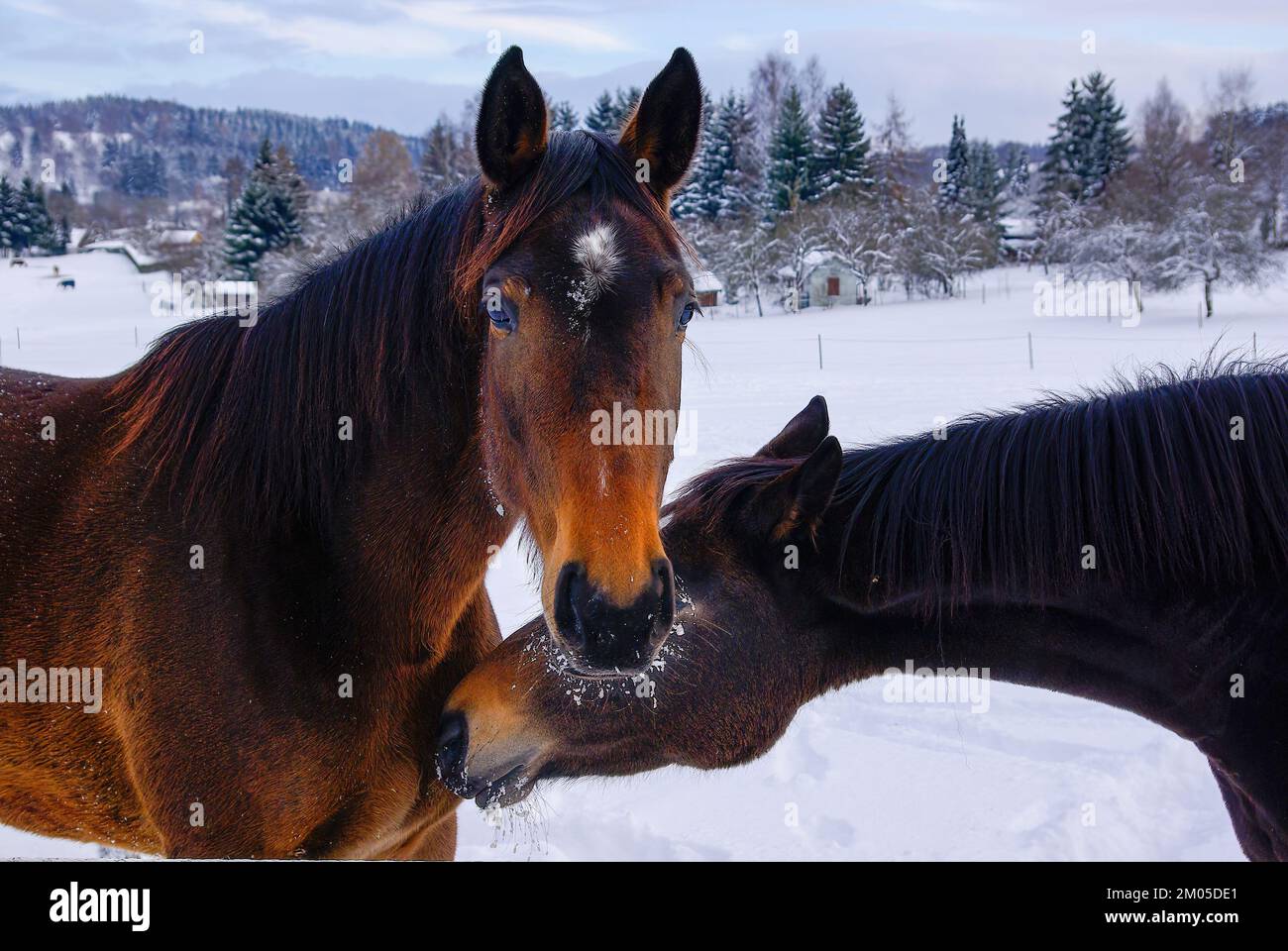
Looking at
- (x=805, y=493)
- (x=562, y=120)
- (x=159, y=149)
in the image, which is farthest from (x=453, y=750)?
(x=159, y=149)

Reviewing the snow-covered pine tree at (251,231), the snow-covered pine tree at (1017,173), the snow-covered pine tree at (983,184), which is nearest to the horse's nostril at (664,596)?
the snow-covered pine tree at (251,231)

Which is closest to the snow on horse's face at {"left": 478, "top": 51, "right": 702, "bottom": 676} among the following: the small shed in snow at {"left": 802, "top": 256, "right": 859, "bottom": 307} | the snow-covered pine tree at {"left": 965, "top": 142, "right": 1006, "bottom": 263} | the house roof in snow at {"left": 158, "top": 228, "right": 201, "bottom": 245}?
the small shed in snow at {"left": 802, "top": 256, "right": 859, "bottom": 307}

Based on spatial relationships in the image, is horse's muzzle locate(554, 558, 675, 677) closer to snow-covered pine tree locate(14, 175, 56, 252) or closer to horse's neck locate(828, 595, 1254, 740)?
horse's neck locate(828, 595, 1254, 740)

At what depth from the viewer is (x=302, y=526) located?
8.12 feet

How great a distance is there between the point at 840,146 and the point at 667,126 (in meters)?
51.0

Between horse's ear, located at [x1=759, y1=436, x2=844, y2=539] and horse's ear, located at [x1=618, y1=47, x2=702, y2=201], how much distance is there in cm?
83

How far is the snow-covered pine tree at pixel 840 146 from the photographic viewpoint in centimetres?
4828

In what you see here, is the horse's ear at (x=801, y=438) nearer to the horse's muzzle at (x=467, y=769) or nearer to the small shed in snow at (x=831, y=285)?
the horse's muzzle at (x=467, y=769)

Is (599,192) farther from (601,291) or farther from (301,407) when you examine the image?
(301,407)

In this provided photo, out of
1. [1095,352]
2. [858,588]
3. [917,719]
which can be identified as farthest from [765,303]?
[858,588]

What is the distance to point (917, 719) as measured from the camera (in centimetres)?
573

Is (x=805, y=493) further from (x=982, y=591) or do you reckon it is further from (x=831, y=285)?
(x=831, y=285)

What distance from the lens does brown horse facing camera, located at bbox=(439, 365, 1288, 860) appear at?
2.36 metres

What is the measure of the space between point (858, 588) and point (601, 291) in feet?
3.93
